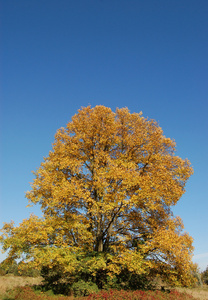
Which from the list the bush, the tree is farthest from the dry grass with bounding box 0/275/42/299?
the tree

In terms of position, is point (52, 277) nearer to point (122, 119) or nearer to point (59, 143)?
point (59, 143)

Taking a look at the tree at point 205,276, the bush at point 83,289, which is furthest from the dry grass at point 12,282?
the tree at point 205,276

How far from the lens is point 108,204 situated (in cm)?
1377

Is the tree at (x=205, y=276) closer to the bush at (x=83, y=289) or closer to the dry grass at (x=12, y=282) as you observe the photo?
the dry grass at (x=12, y=282)

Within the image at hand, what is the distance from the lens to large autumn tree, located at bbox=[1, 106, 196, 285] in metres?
12.8

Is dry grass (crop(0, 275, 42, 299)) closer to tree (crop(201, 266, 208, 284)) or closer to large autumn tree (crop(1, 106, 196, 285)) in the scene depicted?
large autumn tree (crop(1, 106, 196, 285))

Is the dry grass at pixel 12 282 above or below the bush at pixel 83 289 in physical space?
below

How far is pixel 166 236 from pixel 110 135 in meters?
8.59

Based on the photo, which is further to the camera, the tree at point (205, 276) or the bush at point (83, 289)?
the tree at point (205, 276)

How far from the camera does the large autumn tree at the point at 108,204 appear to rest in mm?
12812

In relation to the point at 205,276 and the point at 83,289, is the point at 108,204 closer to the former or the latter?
the point at 83,289

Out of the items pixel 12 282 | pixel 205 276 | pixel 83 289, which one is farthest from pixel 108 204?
pixel 205 276

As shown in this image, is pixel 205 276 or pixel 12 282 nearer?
pixel 12 282

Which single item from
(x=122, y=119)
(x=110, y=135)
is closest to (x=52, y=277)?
(x=110, y=135)
